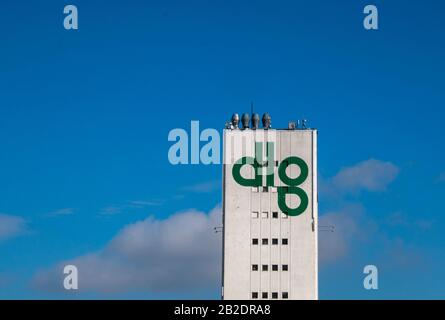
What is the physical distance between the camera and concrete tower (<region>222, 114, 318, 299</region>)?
11338cm

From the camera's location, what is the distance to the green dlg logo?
115750 millimetres

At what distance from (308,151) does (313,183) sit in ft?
14.1

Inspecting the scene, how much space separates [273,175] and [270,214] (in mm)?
5158

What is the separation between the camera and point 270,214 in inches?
4537

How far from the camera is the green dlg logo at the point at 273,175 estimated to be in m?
116

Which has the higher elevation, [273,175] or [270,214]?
[273,175]

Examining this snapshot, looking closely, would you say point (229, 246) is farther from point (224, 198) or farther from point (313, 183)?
point (313, 183)

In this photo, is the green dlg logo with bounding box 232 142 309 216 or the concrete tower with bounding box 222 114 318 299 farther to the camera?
the green dlg logo with bounding box 232 142 309 216

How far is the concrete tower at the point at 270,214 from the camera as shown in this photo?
11338 cm

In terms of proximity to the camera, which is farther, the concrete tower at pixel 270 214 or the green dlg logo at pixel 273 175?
the green dlg logo at pixel 273 175

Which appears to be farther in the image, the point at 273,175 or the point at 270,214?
the point at 273,175

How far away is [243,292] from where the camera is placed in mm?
112812
